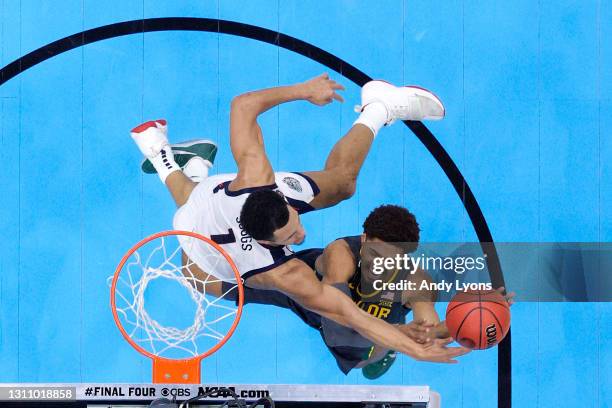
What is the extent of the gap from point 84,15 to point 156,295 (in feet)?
6.07

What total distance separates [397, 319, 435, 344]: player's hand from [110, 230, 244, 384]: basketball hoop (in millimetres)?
961

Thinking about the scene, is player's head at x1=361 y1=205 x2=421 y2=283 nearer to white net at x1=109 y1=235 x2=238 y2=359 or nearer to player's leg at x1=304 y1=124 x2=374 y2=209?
player's leg at x1=304 y1=124 x2=374 y2=209

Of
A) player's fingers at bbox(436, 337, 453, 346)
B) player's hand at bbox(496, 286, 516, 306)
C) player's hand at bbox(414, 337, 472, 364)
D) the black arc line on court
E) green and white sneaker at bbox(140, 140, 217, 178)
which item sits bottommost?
player's hand at bbox(414, 337, 472, 364)

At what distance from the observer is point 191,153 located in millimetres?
4691

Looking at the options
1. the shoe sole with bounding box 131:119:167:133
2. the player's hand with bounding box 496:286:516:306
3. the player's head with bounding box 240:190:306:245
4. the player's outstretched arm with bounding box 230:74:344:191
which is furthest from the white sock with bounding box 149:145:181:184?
the player's hand with bounding box 496:286:516:306

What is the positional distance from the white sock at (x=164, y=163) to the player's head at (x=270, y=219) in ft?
2.44

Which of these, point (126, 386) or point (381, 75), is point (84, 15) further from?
point (126, 386)

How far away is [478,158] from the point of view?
15.8 feet

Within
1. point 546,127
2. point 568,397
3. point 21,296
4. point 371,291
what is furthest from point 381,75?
point 21,296

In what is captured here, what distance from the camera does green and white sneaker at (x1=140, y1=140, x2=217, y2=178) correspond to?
468 centimetres

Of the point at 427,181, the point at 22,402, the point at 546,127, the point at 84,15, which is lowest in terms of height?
the point at 22,402

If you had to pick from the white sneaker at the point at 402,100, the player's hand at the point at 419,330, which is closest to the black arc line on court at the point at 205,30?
the white sneaker at the point at 402,100

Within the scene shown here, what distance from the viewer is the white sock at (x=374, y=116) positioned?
183 inches

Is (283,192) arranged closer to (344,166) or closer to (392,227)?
(344,166)
